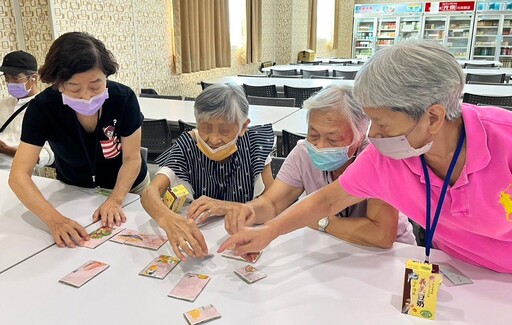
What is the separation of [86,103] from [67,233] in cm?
54

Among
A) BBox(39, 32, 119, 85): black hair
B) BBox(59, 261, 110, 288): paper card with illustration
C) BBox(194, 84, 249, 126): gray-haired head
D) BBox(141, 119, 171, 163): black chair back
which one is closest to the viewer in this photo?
BBox(59, 261, 110, 288): paper card with illustration

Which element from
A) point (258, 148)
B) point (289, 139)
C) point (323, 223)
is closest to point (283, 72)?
point (289, 139)

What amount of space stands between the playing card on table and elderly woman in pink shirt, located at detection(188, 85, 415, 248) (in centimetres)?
19

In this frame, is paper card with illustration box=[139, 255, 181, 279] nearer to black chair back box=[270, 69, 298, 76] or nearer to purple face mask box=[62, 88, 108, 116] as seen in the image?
purple face mask box=[62, 88, 108, 116]

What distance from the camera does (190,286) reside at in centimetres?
118

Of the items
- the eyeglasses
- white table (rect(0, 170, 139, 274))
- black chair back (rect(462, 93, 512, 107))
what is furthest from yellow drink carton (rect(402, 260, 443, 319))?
black chair back (rect(462, 93, 512, 107))

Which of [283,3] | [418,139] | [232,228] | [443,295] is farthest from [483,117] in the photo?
[283,3]

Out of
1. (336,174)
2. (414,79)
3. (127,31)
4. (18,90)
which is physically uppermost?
(127,31)

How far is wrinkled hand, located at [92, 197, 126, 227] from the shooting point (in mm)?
1611

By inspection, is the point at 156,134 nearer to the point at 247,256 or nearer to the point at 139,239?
the point at 139,239

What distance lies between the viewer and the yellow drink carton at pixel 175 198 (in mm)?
1581

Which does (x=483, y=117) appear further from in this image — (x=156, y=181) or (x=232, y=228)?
(x=156, y=181)

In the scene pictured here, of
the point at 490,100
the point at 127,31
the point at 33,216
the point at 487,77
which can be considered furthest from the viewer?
the point at 487,77

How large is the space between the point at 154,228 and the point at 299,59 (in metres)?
9.06
